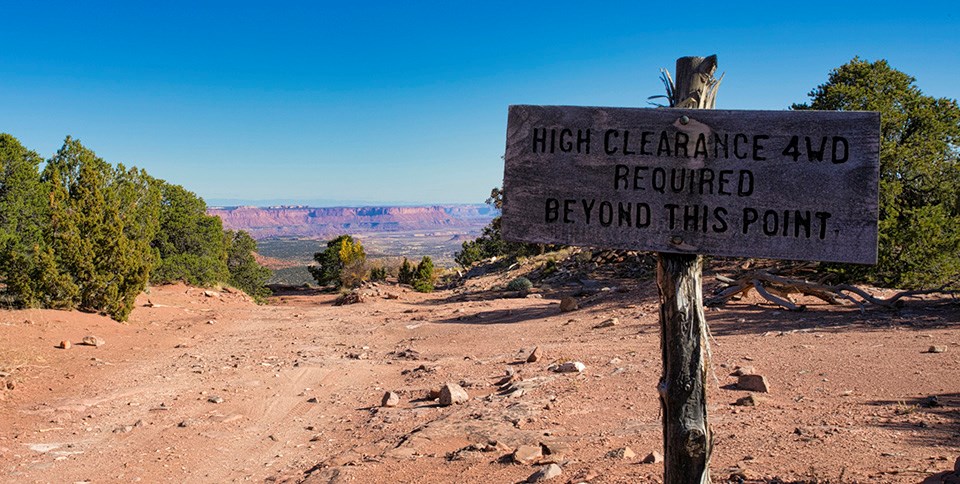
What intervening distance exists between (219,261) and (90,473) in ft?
71.3

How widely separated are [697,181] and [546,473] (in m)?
2.84

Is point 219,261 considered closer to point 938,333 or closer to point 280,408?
point 280,408

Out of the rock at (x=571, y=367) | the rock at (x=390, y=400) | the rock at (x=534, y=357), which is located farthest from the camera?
the rock at (x=534, y=357)

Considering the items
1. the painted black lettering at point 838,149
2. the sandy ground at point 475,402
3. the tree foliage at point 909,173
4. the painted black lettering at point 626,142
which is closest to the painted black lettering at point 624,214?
the painted black lettering at point 626,142

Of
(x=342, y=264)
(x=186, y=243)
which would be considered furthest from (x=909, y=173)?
(x=342, y=264)

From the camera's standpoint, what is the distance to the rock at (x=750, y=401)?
19.7 feet

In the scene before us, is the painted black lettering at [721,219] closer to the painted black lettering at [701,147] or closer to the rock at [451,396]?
the painted black lettering at [701,147]

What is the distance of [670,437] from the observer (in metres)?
2.93

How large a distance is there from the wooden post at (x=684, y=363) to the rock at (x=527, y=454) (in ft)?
7.46

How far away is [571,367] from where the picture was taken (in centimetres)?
827

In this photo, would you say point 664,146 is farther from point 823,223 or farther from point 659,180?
point 823,223

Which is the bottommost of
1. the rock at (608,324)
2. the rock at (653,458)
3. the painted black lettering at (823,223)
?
the rock at (608,324)

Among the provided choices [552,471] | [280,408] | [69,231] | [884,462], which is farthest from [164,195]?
[884,462]

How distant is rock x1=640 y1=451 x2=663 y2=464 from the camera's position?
4547 millimetres
